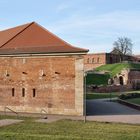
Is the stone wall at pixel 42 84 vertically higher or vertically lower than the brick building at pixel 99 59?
lower

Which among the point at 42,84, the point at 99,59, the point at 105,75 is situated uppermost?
the point at 99,59

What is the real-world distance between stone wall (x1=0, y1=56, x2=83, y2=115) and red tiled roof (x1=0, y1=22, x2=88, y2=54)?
0.71 meters

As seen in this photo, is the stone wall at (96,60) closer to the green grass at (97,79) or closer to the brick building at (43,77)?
the green grass at (97,79)

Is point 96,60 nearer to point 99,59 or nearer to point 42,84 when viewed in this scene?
point 99,59

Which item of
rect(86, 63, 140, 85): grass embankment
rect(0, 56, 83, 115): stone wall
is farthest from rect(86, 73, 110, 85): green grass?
rect(0, 56, 83, 115): stone wall

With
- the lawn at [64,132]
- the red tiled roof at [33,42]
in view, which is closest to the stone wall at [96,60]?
the red tiled roof at [33,42]

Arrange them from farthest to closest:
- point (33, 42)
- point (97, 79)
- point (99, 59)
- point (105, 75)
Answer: point (99, 59), point (105, 75), point (97, 79), point (33, 42)

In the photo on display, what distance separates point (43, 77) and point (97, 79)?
49.6 meters

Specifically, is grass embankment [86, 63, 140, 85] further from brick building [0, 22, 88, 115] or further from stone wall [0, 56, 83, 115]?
stone wall [0, 56, 83, 115]

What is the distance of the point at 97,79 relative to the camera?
79.3 metres

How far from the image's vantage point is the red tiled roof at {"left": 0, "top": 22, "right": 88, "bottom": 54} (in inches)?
1218

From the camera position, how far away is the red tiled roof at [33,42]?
30.9 m

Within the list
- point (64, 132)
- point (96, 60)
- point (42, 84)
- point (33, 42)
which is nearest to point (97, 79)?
point (96, 60)

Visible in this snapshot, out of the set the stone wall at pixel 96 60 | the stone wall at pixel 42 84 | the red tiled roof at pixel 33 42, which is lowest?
the stone wall at pixel 42 84
